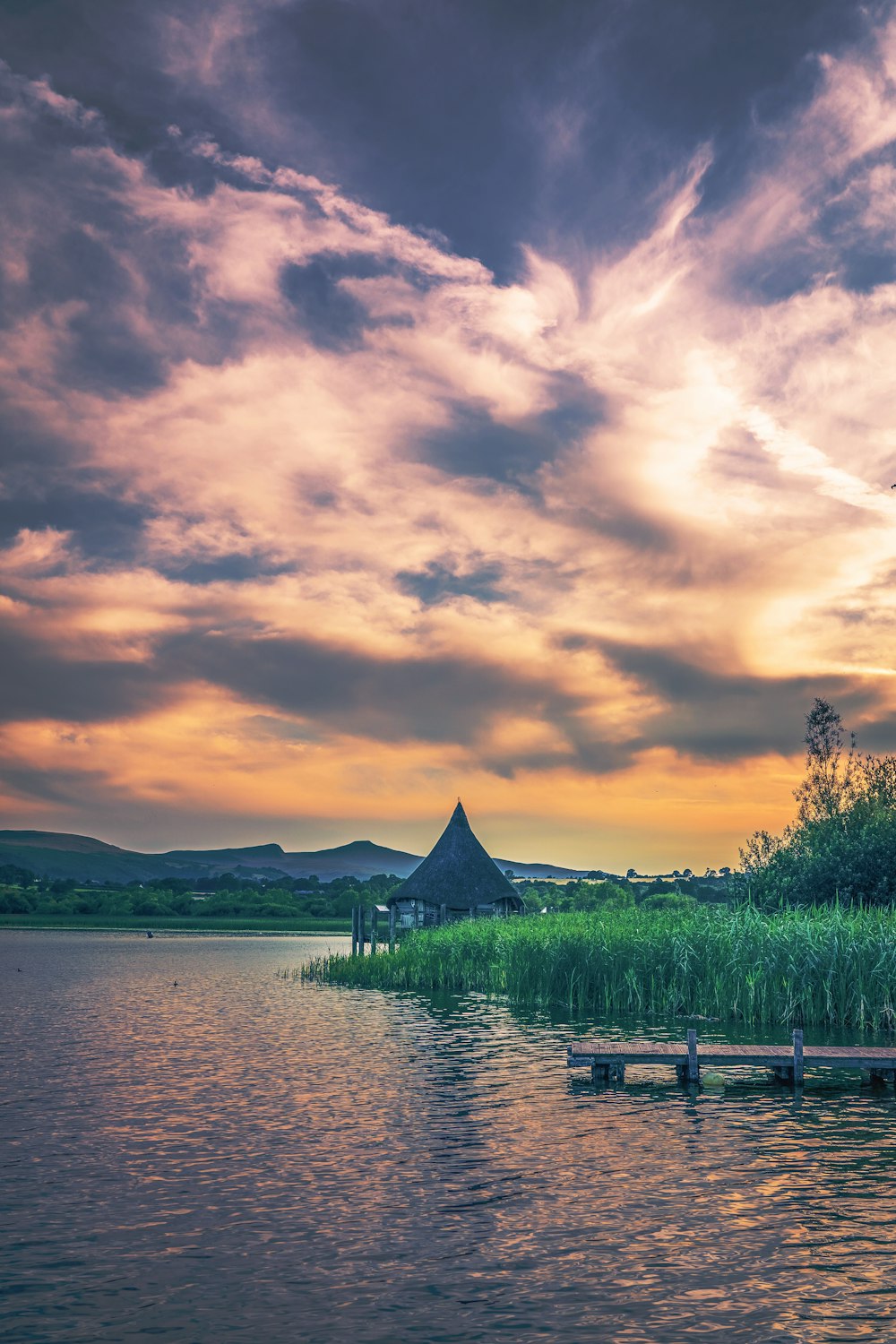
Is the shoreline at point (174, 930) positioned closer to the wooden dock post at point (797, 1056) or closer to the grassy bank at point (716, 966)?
the grassy bank at point (716, 966)

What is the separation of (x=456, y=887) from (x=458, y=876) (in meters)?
0.67

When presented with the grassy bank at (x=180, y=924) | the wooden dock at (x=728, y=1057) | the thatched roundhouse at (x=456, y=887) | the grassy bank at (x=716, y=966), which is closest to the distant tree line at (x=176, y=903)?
the grassy bank at (x=180, y=924)

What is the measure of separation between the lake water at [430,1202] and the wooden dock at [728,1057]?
0.53 meters

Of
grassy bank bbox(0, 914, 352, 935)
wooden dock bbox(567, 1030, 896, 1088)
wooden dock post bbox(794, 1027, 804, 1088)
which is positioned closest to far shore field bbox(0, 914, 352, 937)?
grassy bank bbox(0, 914, 352, 935)

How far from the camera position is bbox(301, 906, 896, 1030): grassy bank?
1053 inches

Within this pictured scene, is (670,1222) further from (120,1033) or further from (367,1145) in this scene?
(120,1033)

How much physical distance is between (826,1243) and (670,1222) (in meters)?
1.57

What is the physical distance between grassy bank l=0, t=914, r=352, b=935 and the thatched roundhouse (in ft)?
219

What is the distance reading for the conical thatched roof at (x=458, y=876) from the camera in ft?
187

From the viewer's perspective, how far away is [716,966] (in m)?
28.3

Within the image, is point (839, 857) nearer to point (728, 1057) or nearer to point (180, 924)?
point (728, 1057)

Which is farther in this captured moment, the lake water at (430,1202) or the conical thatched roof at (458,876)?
the conical thatched roof at (458,876)

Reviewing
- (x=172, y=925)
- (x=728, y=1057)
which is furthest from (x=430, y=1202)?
(x=172, y=925)

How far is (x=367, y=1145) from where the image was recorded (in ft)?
52.8
